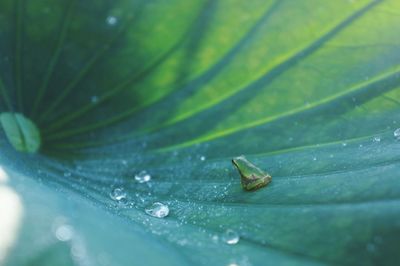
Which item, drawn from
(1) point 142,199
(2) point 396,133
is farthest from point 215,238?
(2) point 396,133

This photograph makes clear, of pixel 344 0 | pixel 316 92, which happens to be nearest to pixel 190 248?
pixel 316 92

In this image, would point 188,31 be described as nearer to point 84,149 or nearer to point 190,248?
point 84,149

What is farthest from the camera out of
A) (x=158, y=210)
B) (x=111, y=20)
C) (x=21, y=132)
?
(x=111, y=20)

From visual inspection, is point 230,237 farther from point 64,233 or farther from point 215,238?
point 64,233

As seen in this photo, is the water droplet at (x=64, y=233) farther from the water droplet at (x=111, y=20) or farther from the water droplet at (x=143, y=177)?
the water droplet at (x=111, y=20)

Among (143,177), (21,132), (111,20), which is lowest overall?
(143,177)

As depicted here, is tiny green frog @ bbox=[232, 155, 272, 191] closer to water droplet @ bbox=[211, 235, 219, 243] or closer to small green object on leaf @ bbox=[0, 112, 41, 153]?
water droplet @ bbox=[211, 235, 219, 243]
